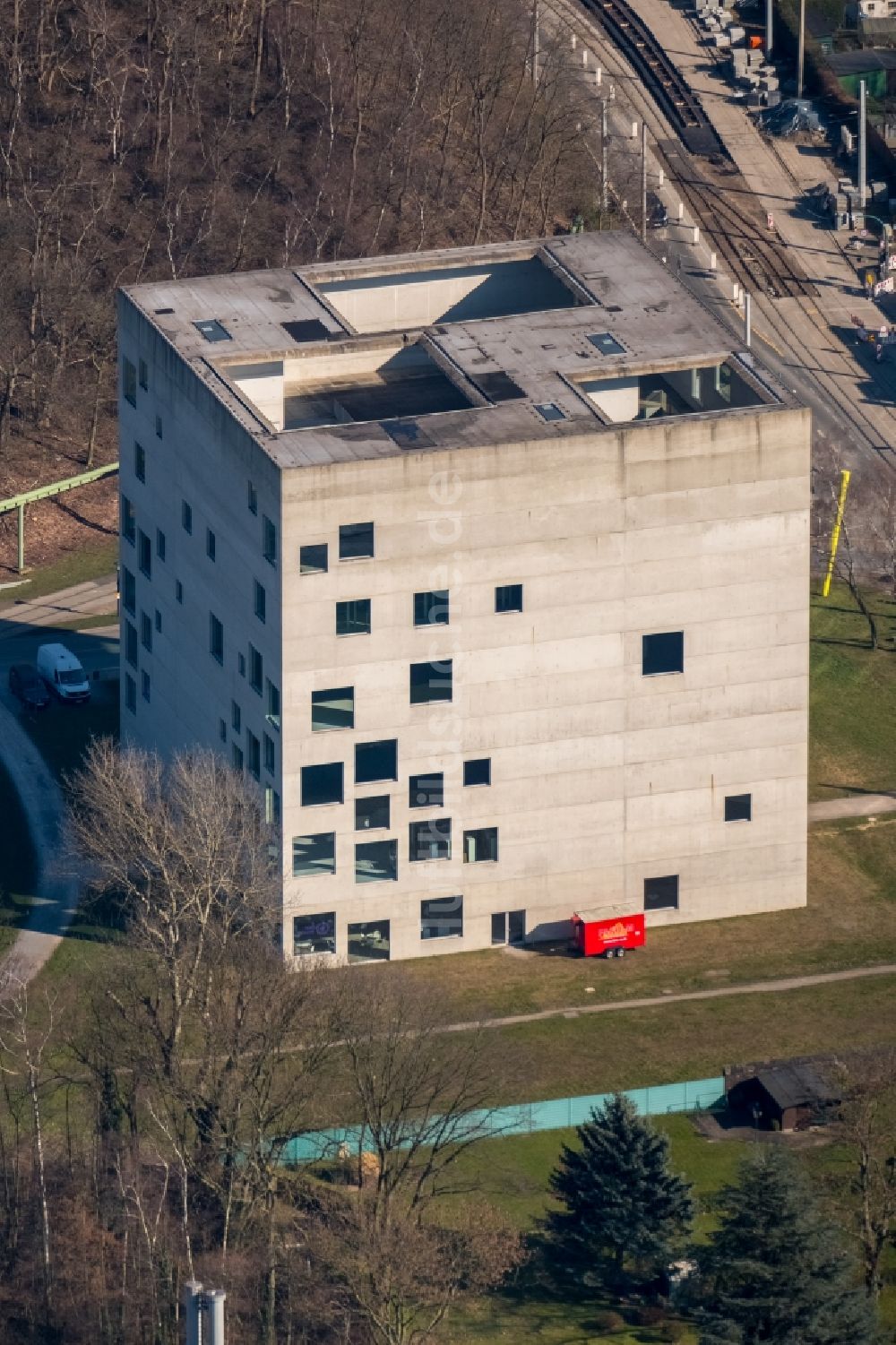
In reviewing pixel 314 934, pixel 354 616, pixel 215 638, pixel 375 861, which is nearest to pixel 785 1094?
pixel 375 861

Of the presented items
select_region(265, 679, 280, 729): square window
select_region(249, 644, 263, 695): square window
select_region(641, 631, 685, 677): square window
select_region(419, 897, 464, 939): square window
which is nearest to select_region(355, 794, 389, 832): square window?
select_region(419, 897, 464, 939): square window

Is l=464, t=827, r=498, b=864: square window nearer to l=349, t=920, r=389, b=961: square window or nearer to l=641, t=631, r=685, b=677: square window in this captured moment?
l=349, t=920, r=389, b=961: square window

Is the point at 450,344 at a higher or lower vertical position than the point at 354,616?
higher

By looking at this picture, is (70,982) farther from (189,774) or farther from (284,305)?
(284,305)

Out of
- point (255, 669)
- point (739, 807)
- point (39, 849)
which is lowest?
point (39, 849)

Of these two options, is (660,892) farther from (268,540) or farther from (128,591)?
(128,591)

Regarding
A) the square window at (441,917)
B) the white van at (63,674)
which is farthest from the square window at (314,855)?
the white van at (63,674)

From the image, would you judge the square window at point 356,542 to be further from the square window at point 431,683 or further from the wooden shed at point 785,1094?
the wooden shed at point 785,1094
